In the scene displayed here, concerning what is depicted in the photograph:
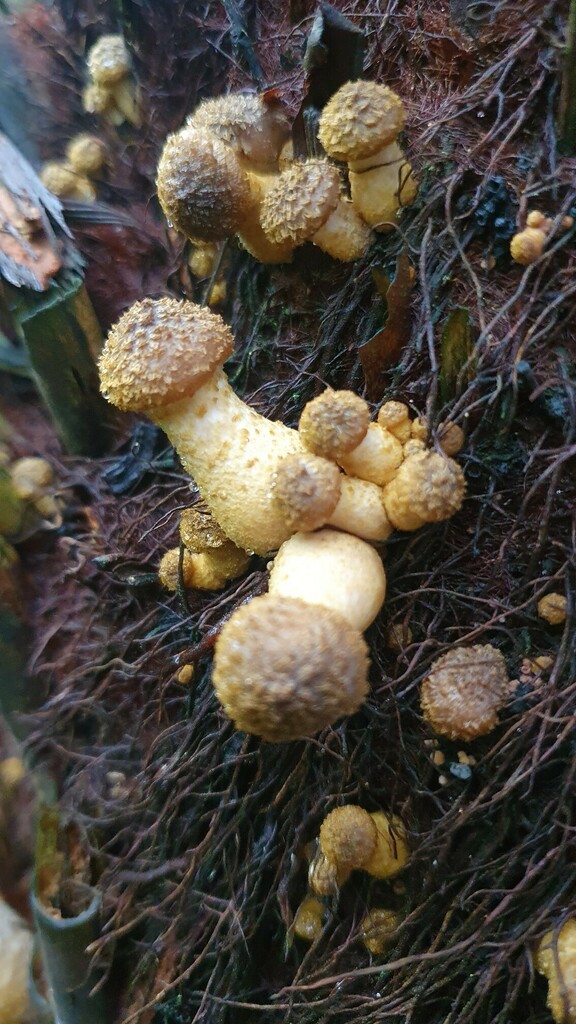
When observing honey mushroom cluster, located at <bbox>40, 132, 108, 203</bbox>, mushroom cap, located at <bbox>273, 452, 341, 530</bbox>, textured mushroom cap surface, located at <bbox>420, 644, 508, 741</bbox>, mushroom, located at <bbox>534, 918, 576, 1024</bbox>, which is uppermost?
honey mushroom cluster, located at <bbox>40, 132, 108, 203</bbox>

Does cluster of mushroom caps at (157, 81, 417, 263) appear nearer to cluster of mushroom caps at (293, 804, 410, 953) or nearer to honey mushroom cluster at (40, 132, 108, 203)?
honey mushroom cluster at (40, 132, 108, 203)

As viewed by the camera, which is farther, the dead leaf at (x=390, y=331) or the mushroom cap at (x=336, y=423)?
the dead leaf at (x=390, y=331)

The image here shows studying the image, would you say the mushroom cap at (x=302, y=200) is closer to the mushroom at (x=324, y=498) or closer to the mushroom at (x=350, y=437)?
the mushroom at (x=350, y=437)

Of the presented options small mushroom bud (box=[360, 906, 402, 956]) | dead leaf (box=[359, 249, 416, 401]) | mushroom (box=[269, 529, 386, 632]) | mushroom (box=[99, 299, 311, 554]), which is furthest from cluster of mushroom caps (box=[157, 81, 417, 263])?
small mushroom bud (box=[360, 906, 402, 956])

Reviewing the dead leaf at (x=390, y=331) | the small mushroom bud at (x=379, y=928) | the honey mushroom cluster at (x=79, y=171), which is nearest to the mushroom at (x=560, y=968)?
the small mushroom bud at (x=379, y=928)

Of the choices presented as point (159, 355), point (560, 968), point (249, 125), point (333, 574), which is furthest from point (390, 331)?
Answer: point (560, 968)

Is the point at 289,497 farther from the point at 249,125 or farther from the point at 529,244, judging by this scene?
the point at 249,125
